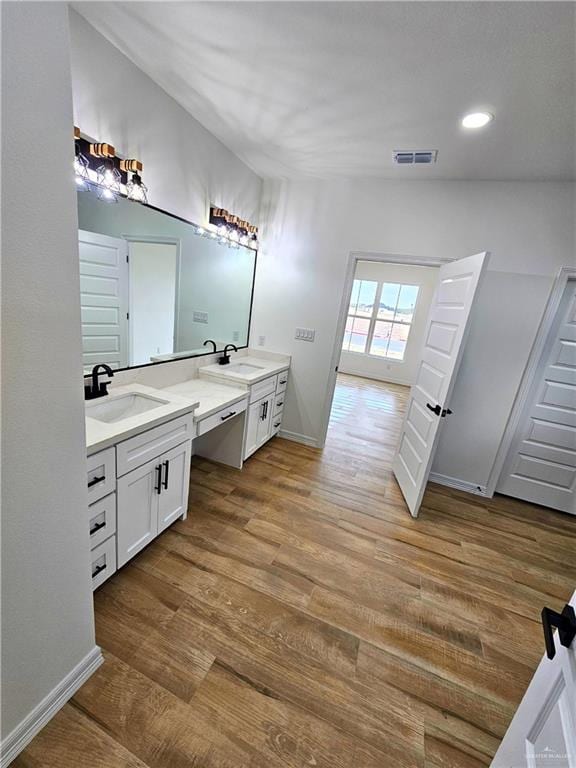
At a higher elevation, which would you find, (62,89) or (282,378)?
(62,89)

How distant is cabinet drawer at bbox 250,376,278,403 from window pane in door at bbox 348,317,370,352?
493 centimetres

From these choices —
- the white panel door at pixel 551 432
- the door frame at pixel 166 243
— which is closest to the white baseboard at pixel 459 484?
the white panel door at pixel 551 432

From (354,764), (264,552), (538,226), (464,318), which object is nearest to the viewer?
(354,764)

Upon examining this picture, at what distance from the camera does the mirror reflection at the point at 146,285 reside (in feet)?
5.62

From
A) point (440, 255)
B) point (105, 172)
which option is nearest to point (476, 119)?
point (440, 255)

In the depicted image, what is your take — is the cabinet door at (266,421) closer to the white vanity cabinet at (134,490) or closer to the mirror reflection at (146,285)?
the mirror reflection at (146,285)

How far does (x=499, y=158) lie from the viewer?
2.14m

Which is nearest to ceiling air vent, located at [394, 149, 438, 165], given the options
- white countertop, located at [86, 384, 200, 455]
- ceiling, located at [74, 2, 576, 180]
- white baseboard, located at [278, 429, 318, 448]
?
ceiling, located at [74, 2, 576, 180]

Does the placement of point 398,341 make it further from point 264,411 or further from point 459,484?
point 264,411

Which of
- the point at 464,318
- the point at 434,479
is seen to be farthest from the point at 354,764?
the point at 434,479

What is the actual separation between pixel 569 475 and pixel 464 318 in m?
1.99

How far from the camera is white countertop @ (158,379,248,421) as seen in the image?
2067mm

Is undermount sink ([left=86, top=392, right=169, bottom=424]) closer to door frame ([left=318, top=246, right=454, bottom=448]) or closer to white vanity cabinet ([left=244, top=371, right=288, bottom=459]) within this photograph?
white vanity cabinet ([left=244, top=371, right=288, bottom=459])

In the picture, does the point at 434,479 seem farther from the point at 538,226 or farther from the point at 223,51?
the point at 223,51
